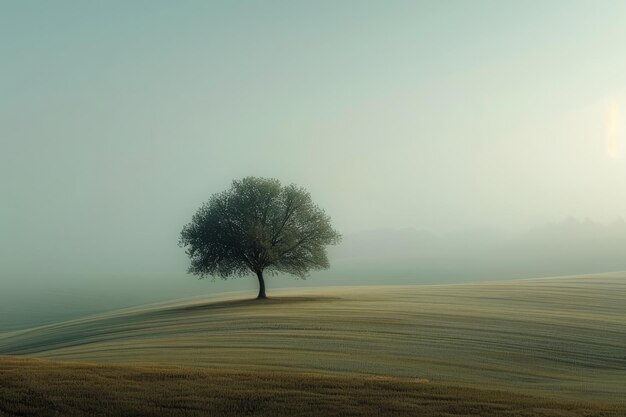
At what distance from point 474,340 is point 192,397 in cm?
1756

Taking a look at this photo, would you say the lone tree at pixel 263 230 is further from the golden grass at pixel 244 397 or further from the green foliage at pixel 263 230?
the golden grass at pixel 244 397

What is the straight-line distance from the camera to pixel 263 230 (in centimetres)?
5600

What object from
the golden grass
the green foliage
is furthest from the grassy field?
the green foliage

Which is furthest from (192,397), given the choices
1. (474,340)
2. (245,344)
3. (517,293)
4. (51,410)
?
(517,293)

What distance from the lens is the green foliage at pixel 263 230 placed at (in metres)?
57.0

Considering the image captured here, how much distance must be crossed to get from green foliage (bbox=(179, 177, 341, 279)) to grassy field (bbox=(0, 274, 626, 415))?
10.1 metres

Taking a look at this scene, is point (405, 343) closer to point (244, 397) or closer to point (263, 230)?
point (244, 397)

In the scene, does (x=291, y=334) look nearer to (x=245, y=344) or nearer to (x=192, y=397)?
(x=245, y=344)

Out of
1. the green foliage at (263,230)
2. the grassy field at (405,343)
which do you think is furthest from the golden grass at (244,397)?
the green foliage at (263,230)

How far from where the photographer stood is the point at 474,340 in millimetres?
30344

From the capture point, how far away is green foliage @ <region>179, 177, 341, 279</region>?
57.0 metres

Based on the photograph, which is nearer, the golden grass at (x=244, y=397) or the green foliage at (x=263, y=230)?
the golden grass at (x=244, y=397)

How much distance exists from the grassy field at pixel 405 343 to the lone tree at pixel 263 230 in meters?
10.2

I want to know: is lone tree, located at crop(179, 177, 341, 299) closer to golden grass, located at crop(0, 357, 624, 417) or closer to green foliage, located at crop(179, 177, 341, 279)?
green foliage, located at crop(179, 177, 341, 279)
